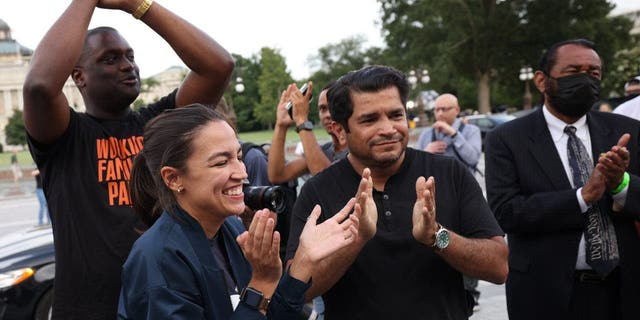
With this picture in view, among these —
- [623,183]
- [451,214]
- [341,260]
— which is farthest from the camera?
[623,183]

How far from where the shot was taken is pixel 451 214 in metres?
2.51

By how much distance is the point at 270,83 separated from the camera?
75.2m

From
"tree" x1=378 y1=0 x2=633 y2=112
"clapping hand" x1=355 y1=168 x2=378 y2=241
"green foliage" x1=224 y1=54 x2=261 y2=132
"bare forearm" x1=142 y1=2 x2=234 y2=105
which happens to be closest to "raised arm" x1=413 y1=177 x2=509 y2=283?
"clapping hand" x1=355 y1=168 x2=378 y2=241

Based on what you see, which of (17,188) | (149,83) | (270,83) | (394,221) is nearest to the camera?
(394,221)

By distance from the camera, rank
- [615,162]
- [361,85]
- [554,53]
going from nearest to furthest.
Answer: [361,85] < [615,162] < [554,53]

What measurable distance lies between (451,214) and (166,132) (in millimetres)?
1097

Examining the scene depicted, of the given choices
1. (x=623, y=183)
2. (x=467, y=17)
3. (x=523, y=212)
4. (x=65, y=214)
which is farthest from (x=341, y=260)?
(x=467, y=17)

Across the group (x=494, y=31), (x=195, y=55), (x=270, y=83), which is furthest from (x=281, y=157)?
(x=270, y=83)

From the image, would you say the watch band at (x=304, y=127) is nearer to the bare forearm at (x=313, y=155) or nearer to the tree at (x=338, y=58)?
the bare forearm at (x=313, y=155)

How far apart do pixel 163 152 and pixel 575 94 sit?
212 cm

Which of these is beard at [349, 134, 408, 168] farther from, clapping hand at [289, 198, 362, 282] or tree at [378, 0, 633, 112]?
tree at [378, 0, 633, 112]

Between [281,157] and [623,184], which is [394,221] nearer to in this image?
[623,184]

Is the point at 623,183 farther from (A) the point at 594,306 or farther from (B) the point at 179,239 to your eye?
(B) the point at 179,239

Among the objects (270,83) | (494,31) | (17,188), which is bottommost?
(17,188)
